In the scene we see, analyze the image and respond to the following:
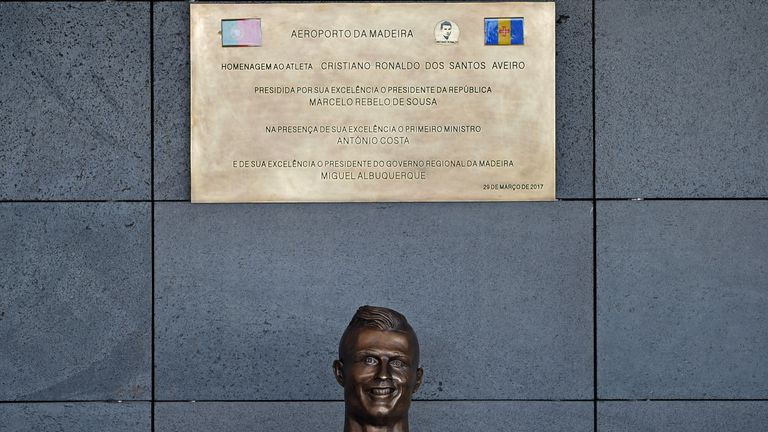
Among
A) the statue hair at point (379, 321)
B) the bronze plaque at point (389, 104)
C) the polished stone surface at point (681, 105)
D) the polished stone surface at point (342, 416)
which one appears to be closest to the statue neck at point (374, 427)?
the statue hair at point (379, 321)

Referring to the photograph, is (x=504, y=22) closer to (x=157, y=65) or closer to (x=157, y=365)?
(x=157, y=65)

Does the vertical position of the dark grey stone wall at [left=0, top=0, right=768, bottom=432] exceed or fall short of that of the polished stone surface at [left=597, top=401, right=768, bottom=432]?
it exceeds it

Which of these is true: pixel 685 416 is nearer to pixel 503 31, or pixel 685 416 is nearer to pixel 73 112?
pixel 503 31

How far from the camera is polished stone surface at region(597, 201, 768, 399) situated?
3.78 meters

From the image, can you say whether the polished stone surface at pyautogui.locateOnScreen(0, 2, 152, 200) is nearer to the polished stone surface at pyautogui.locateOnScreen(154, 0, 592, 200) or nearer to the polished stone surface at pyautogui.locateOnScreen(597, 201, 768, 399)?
the polished stone surface at pyautogui.locateOnScreen(154, 0, 592, 200)

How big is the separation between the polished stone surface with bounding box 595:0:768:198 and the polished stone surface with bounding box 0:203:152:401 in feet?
7.08

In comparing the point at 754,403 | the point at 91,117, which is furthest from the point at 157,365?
the point at 754,403

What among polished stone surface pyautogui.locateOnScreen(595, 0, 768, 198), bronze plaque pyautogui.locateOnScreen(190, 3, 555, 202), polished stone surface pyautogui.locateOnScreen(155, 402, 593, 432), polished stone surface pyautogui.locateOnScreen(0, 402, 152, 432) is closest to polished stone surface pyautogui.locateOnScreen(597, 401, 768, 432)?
polished stone surface pyautogui.locateOnScreen(155, 402, 593, 432)

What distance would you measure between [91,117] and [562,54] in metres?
2.15

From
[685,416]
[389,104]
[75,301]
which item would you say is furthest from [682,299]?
[75,301]

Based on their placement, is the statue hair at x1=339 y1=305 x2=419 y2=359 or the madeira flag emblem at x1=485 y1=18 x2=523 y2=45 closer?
the statue hair at x1=339 y1=305 x2=419 y2=359

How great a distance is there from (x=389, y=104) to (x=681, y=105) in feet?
4.33

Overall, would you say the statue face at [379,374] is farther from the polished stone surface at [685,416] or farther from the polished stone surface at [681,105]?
the polished stone surface at [681,105]

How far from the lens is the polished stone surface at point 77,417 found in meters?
3.77
